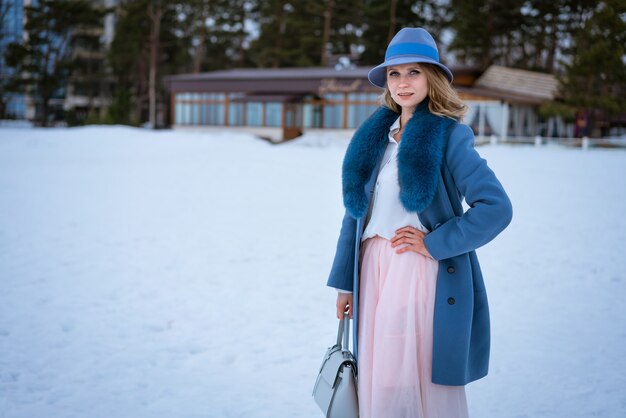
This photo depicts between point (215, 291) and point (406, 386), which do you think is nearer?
point (406, 386)

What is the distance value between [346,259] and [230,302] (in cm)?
333

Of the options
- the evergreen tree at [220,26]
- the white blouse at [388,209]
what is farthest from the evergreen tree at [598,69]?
the evergreen tree at [220,26]

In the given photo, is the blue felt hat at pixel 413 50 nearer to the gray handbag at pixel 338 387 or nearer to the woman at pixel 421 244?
the woman at pixel 421 244

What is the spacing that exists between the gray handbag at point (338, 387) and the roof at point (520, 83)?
28165mm

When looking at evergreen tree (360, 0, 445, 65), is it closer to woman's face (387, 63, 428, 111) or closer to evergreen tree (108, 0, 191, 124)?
evergreen tree (108, 0, 191, 124)

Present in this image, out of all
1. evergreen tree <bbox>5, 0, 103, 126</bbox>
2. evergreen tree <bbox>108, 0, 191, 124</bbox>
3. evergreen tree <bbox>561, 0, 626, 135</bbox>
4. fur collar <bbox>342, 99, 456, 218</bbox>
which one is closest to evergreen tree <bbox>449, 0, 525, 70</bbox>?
evergreen tree <bbox>561, 0, 626, 135</bbox>

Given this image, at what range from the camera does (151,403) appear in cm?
369

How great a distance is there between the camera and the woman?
2.25 m

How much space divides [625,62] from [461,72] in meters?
8.85

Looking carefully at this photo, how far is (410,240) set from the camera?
230cm

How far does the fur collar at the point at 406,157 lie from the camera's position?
227cm

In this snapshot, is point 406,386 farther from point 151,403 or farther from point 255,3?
point 255,3

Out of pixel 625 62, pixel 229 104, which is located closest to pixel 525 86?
pixel 625 62

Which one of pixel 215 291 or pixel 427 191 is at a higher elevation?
pixel 427 191
